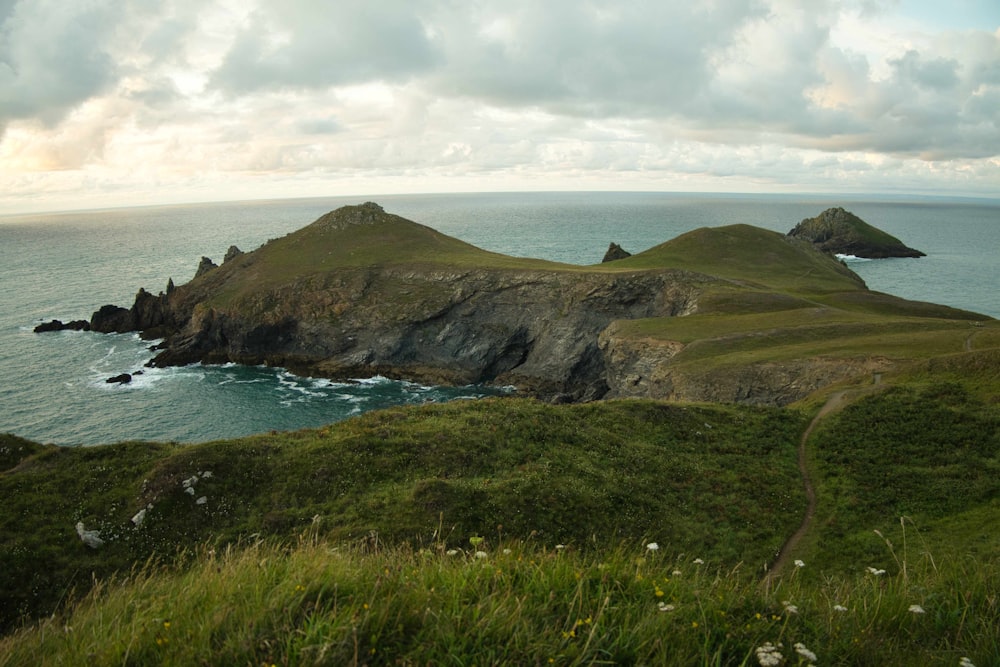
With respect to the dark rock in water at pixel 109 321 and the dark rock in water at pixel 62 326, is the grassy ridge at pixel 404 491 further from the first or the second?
the dark rock in water at pixel 62 326

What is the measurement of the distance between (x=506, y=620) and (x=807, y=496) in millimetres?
23415

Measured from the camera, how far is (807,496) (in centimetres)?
2484

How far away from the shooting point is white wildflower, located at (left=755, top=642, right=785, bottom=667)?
5.53 metres

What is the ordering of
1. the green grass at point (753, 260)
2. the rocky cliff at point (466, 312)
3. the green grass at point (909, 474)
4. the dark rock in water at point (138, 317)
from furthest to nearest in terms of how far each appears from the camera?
1. the dark rock in water at point (138, 317)
2. the green grass at point (753, 260)
3. the rocky cliff at point (466, 312)
4. the green grass at point (909, 474)

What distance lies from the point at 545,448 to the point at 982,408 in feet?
74.1

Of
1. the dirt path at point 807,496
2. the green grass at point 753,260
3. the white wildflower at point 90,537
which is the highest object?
the green grass at point 753,260

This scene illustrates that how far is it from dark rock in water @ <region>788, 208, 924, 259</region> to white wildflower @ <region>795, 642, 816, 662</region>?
183193 millimetres

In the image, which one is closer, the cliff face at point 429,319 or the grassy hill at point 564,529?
the grassy hill at point 564,529

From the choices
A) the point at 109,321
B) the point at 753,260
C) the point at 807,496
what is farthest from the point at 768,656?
the point at 109,321

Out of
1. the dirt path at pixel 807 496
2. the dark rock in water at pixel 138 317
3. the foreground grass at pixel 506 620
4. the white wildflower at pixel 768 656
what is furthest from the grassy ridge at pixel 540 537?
the dark rock in water at pixel 138 317

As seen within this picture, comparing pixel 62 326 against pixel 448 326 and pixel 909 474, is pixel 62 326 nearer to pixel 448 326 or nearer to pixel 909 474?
pixel 448 326

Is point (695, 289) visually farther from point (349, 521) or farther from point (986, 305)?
point (986, 305)

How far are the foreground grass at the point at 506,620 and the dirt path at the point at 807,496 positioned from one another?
23.0 feet

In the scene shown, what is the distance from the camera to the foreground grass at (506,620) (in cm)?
546
